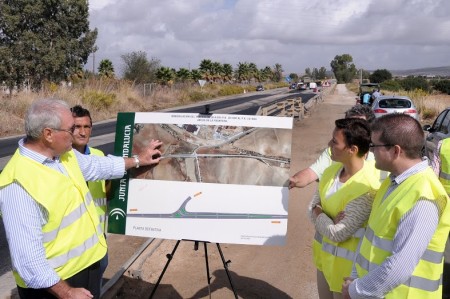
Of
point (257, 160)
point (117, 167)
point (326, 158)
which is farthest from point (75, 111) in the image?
point (326, 158)

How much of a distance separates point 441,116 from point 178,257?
698 cm

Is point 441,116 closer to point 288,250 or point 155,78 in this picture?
point 288,250

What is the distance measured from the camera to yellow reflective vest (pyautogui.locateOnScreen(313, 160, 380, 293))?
2.85 metres

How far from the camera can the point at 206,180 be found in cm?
354

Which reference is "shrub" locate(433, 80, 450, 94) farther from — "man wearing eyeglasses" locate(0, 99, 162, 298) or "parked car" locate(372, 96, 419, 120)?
"man wearing eyeglasses" locate(0, 99, 162, 298)

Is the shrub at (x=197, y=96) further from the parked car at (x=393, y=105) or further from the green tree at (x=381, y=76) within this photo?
Answer: the green tree at (x=381, y=76)

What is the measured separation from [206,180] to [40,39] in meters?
43.7

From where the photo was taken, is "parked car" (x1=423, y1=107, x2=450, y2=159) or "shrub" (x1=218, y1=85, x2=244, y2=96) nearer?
"parked car" (x1=423, y1=107, x2=450, y2=159)

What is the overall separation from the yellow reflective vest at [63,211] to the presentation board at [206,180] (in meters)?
0.74

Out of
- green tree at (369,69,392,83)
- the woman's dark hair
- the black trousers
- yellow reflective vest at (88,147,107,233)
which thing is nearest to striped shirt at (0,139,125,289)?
the black trousers

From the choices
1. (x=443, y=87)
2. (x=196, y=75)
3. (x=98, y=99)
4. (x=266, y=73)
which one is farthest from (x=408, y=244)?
(x=266, y=73)

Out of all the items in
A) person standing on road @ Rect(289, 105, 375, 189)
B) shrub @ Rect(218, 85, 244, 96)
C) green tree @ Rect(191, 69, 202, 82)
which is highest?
green tree @ Rect(191, 69, 202, 82)

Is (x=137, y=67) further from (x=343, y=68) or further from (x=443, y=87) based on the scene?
(x=343, y=68)

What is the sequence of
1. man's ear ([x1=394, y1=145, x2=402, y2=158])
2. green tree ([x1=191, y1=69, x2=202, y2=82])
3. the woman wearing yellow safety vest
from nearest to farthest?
man's ear ([x1=394, y1=145, x2=402, y2=158]) → the woman wearing yellow safety vest → green tree ([x1=191, y1=69, x2=202, y2=82])
